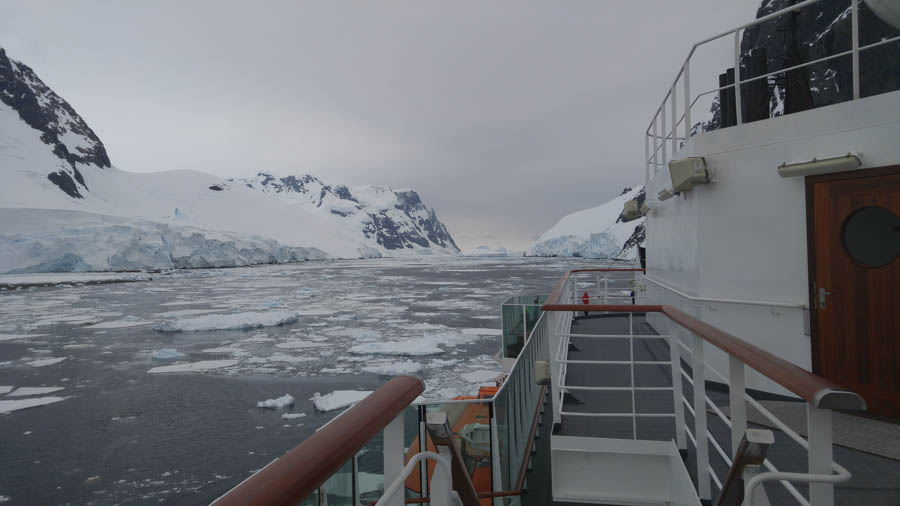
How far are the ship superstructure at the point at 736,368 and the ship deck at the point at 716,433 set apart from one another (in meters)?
0.02

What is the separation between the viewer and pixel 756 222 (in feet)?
11.6

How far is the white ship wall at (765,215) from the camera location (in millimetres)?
3086

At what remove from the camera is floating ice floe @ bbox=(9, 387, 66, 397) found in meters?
8.30

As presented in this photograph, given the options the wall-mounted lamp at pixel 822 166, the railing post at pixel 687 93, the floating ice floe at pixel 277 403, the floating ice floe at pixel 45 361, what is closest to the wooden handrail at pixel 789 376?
the wall-mounted lamp at pixel 822 166

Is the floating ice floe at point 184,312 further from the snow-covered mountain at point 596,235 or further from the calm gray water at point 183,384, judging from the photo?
the snow-covered mountain at point 596,235

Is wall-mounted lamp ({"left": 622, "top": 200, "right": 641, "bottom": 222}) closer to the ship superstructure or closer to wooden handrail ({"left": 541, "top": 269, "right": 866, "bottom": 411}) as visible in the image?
the ship superstructure

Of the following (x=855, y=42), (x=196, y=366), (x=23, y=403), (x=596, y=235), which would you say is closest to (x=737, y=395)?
(x=855, y=42)

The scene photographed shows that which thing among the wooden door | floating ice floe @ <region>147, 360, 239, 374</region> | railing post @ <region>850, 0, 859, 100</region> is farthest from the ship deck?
floating ice floe @ <region>147, 360, 239, 374</region>

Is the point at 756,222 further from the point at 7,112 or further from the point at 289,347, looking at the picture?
the point at 7,112

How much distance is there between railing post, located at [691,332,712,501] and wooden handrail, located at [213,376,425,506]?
1.23 metres

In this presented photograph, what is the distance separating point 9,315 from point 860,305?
2453 cm

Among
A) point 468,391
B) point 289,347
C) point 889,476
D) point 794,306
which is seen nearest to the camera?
point 889,476

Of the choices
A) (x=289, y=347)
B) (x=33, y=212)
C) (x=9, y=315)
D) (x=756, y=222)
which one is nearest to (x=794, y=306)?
(x=756, y=222)

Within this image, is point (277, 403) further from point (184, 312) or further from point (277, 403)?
point (184, 312)
